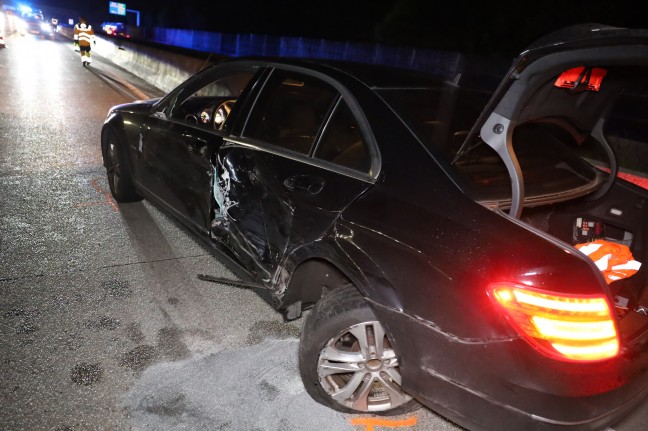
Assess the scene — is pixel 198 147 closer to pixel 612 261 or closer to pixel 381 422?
pixel 381 422

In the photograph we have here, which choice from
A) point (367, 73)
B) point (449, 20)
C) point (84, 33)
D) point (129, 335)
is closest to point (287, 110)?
point (367, 73)

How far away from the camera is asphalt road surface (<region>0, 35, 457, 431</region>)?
250 cm

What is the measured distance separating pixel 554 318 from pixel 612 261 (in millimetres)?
1094

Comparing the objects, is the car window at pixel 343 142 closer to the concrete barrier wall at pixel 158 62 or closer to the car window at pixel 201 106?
the car window at pixel 201 106

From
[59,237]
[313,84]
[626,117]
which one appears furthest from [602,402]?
[626,117]

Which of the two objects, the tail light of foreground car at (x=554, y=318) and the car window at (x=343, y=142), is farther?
the car window at (x=343, y=142)

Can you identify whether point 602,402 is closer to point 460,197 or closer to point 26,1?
point 460,197

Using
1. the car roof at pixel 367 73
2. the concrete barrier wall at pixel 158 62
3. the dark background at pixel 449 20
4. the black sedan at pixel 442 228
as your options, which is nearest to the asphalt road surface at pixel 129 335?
the black sedan at pixel 442 228

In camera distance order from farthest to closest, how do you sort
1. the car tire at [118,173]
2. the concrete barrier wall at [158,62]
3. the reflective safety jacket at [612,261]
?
1. the concrete barrier wall at [158,62]
2. the car tire at [118,173]
3. the reflective safety jacket at [612,261]

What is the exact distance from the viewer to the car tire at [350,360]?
2.37 metres

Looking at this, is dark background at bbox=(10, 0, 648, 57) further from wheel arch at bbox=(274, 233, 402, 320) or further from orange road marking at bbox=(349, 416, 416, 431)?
orange road marking at bbox=(349, 416, 416, 431)

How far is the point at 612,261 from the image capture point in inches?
104

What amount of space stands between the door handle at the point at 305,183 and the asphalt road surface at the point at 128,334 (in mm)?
1089

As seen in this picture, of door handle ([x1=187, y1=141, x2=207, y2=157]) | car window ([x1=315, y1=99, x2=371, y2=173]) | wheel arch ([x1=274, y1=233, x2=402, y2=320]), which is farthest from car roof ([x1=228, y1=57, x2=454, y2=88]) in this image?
wheel arch ([x1=274, y1=233, x2=402, y2=320])
